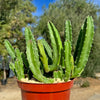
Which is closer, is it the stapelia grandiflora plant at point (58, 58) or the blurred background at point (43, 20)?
the stapelia grandiflora plant at point (58, 58)

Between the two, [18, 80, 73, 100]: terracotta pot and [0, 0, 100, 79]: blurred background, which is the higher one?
[0, 0, 100, 79]: blurred background

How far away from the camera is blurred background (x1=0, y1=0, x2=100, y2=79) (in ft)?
21.0

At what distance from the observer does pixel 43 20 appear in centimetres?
784

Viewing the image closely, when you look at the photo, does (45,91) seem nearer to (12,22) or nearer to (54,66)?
Result: (54,66)

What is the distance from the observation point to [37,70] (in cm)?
162

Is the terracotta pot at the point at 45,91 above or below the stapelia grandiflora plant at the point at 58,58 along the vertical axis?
below

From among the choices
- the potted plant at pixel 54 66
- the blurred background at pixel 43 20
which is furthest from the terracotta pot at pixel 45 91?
the blurred background at pixel 43 20

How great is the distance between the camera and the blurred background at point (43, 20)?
6.40 m

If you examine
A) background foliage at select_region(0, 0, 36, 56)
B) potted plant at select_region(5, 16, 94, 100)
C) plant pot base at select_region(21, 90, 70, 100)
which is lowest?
plant pot base at select_region(21, 90, 70, 100)

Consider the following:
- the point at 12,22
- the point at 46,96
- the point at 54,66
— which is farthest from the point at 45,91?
the point at 12,22

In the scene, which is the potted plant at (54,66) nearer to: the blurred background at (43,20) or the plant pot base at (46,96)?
the plant pot base at (46,96)

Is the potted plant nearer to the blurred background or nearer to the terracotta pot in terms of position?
the terracotta pot

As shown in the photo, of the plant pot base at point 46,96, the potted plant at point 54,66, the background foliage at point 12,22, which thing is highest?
the background foliage at point 12,22

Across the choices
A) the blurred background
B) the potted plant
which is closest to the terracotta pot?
the potted plant
